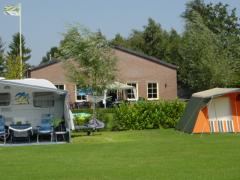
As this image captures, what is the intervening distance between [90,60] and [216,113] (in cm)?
733

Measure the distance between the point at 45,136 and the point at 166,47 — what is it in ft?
124

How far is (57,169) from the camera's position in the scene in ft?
37.4

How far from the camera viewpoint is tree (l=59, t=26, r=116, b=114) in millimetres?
25078

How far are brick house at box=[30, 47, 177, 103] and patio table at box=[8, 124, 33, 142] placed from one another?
22.0m

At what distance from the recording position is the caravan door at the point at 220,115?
20.3 metres

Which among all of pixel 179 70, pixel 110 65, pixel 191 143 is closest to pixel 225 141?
pixel 191 143

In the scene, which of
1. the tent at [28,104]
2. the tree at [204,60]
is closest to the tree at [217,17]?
the tree at [204,60]

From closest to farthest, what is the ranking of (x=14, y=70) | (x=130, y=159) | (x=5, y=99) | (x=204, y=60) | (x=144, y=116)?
1. (x=130, y=159)
2. (x=5, y=99)
3. (x=144, y=116)
4. (x=14, y=70)
5. (x=204, y=60)

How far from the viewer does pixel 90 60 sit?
2509 centimetres

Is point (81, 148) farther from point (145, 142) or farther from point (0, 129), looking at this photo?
point (0, 129)

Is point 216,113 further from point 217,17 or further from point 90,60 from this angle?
point 217,17

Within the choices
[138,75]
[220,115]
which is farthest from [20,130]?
[138,75]

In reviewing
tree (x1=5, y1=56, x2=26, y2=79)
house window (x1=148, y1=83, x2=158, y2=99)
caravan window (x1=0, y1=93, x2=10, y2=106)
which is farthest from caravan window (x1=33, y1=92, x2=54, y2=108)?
house window (x1=148, y1=83, x2=158, y2=99)

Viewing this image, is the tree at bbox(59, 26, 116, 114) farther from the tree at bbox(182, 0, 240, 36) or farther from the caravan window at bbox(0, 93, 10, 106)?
the tree at bbox(182, 0, 240, 36)
